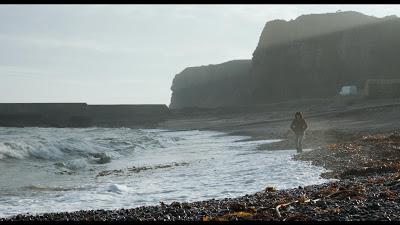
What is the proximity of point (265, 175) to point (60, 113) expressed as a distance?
255ft

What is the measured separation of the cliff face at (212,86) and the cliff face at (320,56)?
A: 597cm

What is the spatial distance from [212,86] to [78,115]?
50075mm

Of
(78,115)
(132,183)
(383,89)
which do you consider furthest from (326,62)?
(132,183)

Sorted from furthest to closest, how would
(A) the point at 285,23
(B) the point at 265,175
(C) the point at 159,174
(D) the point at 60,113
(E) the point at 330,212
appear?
(A) the point at 285,23 → (D) the point at 60,113 → (C) the point at 159,174 → (B) the point at 265,175 → (E) the point at 330,212

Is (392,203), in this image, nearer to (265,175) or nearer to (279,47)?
(265,175)

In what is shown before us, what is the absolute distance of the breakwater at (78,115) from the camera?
78812 mm

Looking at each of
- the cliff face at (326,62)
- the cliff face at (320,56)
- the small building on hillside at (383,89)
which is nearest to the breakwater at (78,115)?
the cliff face at (320,56)

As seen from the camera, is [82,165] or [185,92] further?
[185,92]

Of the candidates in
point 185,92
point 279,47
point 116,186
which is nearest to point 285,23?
point 279,47

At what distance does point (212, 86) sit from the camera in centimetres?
12862

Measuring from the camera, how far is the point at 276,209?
6008mm

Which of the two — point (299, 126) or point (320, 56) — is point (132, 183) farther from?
point (320, 56)

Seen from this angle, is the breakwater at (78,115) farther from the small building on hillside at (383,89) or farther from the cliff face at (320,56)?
the small building on hillside at (383,89)

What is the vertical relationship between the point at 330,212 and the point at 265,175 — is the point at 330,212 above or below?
above
